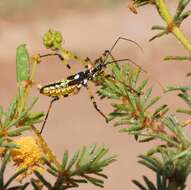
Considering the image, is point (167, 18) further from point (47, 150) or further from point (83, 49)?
point (83, 49)

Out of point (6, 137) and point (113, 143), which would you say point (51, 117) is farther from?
point (6, 137)

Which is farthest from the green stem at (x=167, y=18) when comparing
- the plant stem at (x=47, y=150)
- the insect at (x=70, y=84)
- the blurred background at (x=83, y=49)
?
the blurred background at (x=83, y=49)

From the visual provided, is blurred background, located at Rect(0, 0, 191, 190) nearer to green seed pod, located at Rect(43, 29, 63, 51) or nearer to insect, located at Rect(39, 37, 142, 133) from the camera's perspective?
insect, located at Rect(39, 37, 142, 133)

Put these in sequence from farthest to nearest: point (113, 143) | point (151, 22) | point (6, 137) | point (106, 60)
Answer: point (151, 22)
point (113, 143)
point (106, 60)
point (6, 137)

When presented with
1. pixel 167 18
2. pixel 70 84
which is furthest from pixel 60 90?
A: pixel 167 18

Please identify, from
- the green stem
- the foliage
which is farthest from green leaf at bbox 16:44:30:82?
the green stem

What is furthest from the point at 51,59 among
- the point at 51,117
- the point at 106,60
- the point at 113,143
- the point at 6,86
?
the point at 106,60

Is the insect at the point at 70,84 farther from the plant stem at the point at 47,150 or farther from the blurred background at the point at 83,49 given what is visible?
the blurred background at the point at 83,49
